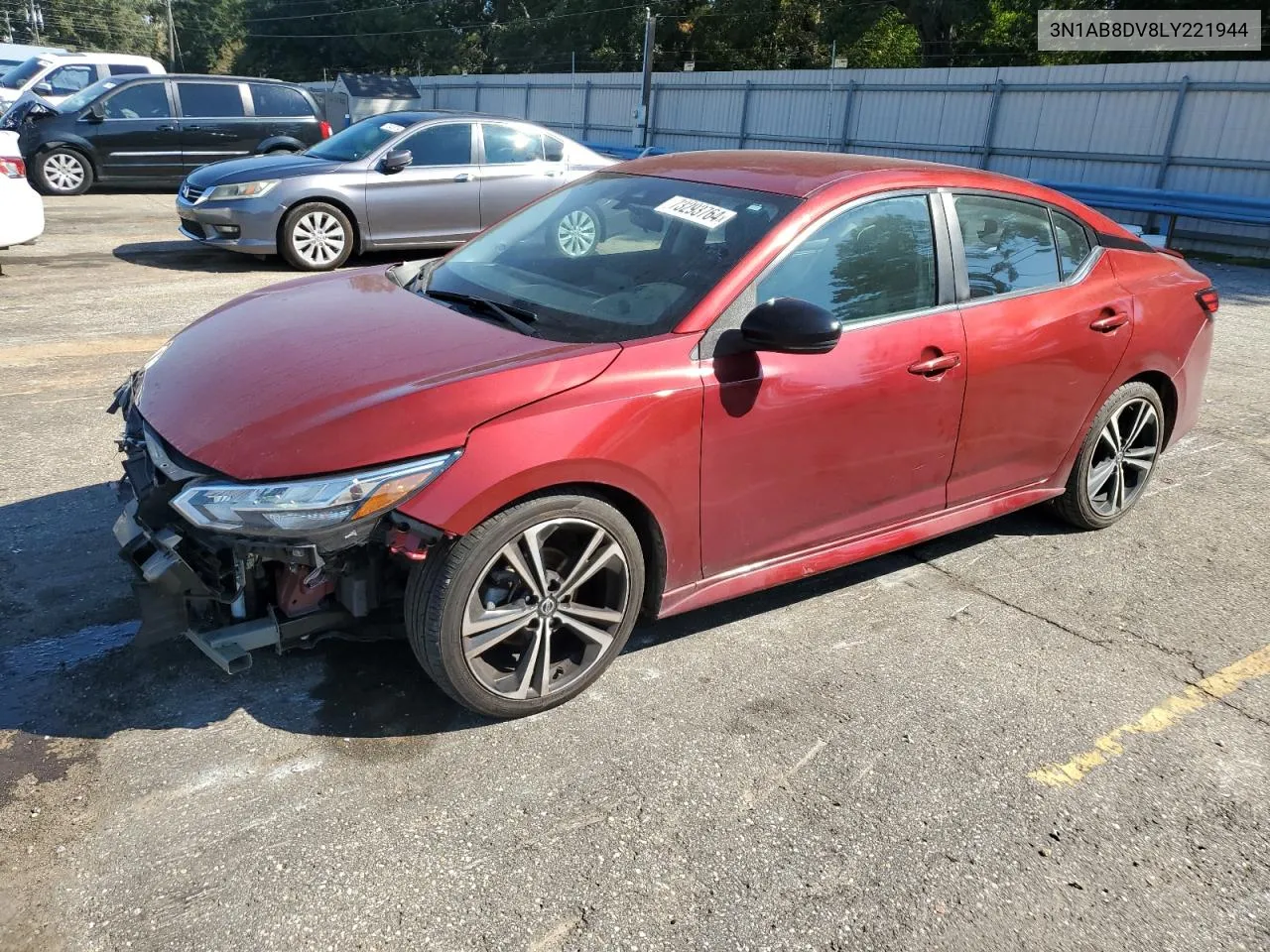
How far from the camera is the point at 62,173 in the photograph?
14.5m

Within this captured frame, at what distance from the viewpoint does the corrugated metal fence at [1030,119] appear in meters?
14.3

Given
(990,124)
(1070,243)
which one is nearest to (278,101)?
(990,124)

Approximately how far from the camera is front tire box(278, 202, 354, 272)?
9.78m

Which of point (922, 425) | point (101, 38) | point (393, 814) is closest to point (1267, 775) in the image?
point (922, 425)

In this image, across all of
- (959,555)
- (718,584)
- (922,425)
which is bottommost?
(959,555)

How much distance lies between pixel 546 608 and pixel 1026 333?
2274 millimetres

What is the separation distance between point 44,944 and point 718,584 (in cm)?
209

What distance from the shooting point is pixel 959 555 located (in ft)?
14.6

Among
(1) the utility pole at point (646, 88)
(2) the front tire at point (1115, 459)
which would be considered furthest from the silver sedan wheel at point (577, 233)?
(1) the utility pole at point (646, 88)

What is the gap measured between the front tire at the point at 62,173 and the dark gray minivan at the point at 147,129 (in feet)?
0.04

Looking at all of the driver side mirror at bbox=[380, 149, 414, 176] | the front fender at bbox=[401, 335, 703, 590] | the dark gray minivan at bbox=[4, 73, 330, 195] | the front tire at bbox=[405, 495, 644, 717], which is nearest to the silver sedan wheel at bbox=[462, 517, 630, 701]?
the front tire at bbox=[405, 495, 644, 717]

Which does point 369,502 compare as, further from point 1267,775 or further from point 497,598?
point 1267,775

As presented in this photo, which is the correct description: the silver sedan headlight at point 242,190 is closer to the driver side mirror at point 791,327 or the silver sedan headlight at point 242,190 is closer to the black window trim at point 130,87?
the black window trim at point 130,87

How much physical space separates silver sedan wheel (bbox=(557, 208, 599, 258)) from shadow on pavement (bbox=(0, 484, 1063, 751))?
1467 mm
